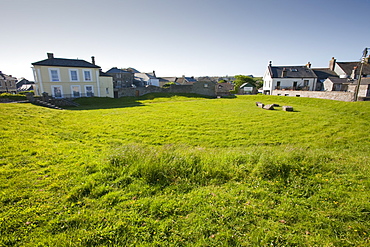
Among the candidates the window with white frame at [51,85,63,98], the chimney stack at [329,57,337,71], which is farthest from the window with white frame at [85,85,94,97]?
the chimney stack at [329,57,337,71]

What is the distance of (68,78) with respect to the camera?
3278 cm

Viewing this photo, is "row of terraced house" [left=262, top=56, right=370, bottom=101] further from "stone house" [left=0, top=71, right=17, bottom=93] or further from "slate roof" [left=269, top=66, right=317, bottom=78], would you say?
"stone house" [left=0, top=71, right=17, bottom=93]

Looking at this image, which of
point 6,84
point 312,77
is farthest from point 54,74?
point 312,77

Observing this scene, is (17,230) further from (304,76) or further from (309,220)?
(304,76)

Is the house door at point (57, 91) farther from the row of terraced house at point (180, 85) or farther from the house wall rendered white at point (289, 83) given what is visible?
the house wall rendered white at point (289, 83)

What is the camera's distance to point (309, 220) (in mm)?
3814

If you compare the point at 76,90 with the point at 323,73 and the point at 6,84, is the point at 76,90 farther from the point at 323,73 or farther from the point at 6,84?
the point at 323,73

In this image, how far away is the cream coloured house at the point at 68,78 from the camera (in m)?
31.0

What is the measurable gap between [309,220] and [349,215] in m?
0.91

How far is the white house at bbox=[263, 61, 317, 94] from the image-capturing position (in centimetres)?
4566

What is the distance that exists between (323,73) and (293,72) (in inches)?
356

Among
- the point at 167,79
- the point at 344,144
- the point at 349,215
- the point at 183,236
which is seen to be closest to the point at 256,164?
the point at 349,215

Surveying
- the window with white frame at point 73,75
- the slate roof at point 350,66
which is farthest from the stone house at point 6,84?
the slate roof at point 350,66

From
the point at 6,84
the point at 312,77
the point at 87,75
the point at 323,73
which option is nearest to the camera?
the point at 87,75
